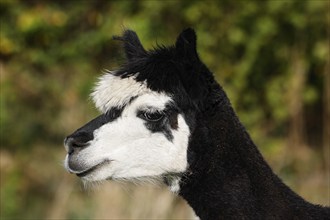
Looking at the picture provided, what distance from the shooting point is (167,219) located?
965cm

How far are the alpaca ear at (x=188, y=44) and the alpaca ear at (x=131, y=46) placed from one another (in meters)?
0.47

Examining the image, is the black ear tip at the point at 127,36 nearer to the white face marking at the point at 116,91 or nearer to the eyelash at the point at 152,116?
the white face marking at the point at 116,91

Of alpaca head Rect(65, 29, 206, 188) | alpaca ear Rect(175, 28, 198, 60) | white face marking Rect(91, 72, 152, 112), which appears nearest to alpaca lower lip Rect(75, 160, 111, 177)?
alpaca head Rect(65, 29, 206, 188)

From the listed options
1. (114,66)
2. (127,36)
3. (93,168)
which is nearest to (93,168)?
(93,168)

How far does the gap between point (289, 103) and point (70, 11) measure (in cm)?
357

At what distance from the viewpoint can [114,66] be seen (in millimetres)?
11109

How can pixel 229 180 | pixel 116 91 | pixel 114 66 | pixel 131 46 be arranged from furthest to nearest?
pixel 114 66 < pixel 131 46 < pixel 116 91 < pixel 229 180

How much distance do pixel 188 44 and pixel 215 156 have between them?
0.62 m

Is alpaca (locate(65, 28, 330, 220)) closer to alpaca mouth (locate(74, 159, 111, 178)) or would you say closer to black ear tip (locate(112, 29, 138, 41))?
alpaca mouth (locate(74, 159, 111, 178))

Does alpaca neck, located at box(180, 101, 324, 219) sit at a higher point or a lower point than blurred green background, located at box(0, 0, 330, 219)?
lower

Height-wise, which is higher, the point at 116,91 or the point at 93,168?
the point at 116,91

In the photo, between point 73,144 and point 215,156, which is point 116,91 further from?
point 215,156

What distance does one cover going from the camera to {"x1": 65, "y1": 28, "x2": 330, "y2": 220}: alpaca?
4.34 m

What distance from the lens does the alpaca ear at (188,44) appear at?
14.3ft
